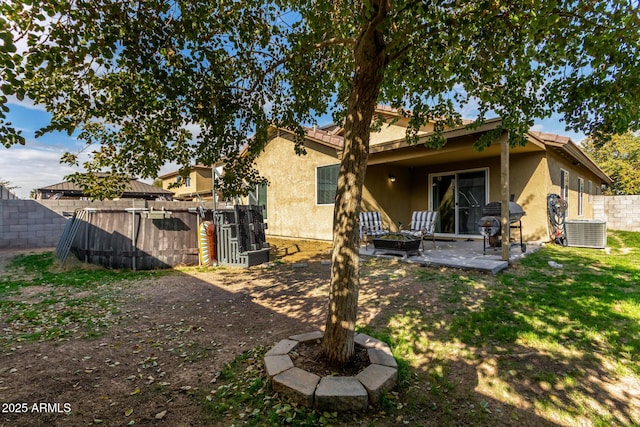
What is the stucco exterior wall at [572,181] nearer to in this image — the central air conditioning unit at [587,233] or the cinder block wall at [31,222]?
the central air conditioning unit at [587,233]

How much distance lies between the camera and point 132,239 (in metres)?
6.30

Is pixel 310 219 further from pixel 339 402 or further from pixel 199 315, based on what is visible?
pixel 339 402

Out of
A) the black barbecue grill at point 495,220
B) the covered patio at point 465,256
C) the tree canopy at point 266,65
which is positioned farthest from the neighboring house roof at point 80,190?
the black barbecue grill at point 495,220

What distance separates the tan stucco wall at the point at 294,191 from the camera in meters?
10.2

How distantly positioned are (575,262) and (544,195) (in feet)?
8.77

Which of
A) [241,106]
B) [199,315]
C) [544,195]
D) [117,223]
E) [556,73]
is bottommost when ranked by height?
[199,315]

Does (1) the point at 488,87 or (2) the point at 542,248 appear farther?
(2) the point at 542,248

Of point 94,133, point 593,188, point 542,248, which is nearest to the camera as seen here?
point 94,133

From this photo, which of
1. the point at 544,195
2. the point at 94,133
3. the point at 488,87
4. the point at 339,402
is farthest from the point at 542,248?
the point at 94,133

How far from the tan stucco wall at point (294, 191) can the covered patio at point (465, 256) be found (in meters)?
2.59

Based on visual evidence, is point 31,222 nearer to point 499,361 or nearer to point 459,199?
point 499,361

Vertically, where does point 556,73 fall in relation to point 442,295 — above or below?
above

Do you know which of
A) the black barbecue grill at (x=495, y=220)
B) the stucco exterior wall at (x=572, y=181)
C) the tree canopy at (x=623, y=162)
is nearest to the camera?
the black barbecue grill at (x=495, y=220)

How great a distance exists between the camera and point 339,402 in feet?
6.16
